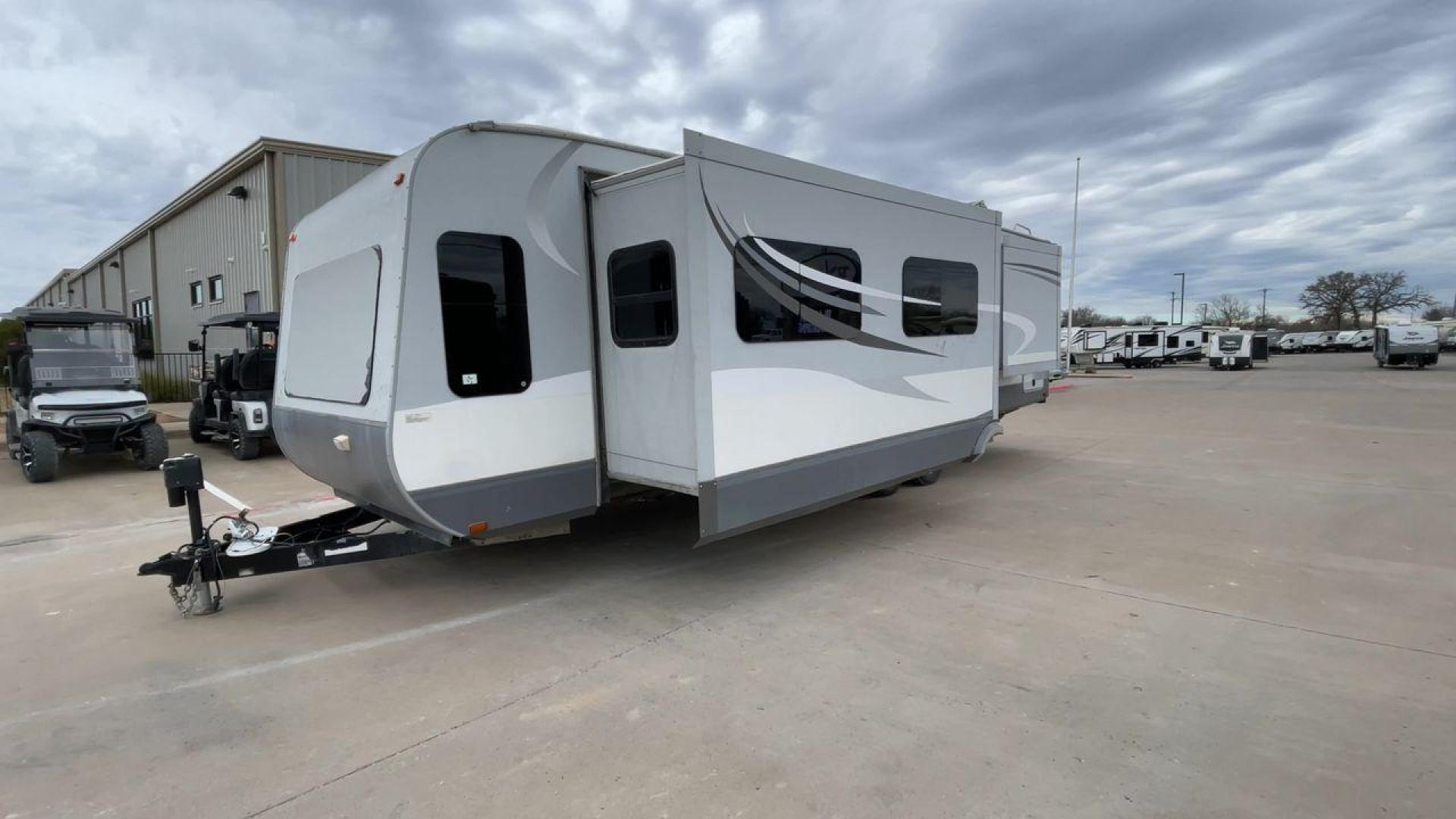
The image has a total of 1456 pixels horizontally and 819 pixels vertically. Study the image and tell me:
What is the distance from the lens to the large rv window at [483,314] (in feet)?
13.7

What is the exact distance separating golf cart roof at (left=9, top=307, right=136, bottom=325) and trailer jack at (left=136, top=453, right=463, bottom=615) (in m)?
7.23

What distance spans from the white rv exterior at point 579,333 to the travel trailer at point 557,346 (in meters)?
0.01

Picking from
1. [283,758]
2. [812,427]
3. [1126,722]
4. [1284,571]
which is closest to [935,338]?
[812,427]

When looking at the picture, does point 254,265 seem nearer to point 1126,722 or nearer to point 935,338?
point 935,338

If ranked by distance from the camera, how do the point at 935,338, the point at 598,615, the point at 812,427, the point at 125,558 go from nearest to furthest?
the point at 598,615, the point at 812,427, the point at 125,558, the point at 935,338

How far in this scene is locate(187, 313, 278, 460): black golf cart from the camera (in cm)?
1012

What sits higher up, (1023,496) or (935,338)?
(935,338)

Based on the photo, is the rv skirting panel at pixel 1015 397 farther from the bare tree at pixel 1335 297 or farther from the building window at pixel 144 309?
the bare tree at pixel 1335 297

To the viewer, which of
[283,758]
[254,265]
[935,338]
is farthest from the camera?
[254,265]

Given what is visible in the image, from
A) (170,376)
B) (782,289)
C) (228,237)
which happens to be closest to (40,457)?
(782,289)

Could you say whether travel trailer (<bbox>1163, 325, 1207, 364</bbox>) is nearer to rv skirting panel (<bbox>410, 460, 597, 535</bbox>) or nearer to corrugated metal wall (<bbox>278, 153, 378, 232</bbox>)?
corrugated metal wall (<bbox>278, 153, 378, 232</bbox>)

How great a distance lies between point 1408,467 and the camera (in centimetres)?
876

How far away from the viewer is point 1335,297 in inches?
2667

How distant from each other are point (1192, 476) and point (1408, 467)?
2.80 metres
